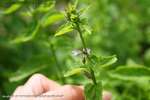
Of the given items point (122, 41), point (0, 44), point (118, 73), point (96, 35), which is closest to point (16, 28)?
point (0, 44)

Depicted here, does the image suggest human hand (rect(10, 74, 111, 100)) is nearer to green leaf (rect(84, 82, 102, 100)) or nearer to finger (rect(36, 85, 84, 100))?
finger (rect(36, 85, 84, 100))

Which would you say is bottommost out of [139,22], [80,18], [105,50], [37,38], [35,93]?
[35,93]

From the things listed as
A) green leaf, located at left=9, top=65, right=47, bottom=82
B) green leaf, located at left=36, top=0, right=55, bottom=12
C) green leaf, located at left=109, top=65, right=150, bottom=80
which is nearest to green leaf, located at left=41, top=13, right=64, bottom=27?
green leaf, located at left=36, top=0, right=55, bottom=12

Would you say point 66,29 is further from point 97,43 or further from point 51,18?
point 97,43

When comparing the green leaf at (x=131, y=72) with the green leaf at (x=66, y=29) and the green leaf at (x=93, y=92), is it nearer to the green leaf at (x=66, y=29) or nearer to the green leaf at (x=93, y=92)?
the green leaf at (x=93, y=92)

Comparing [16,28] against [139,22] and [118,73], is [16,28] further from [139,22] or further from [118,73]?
[118,73]

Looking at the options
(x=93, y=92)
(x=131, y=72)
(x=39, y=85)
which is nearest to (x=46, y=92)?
(x=39, y=85)

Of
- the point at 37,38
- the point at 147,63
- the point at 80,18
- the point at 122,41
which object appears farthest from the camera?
the point at 122,41
